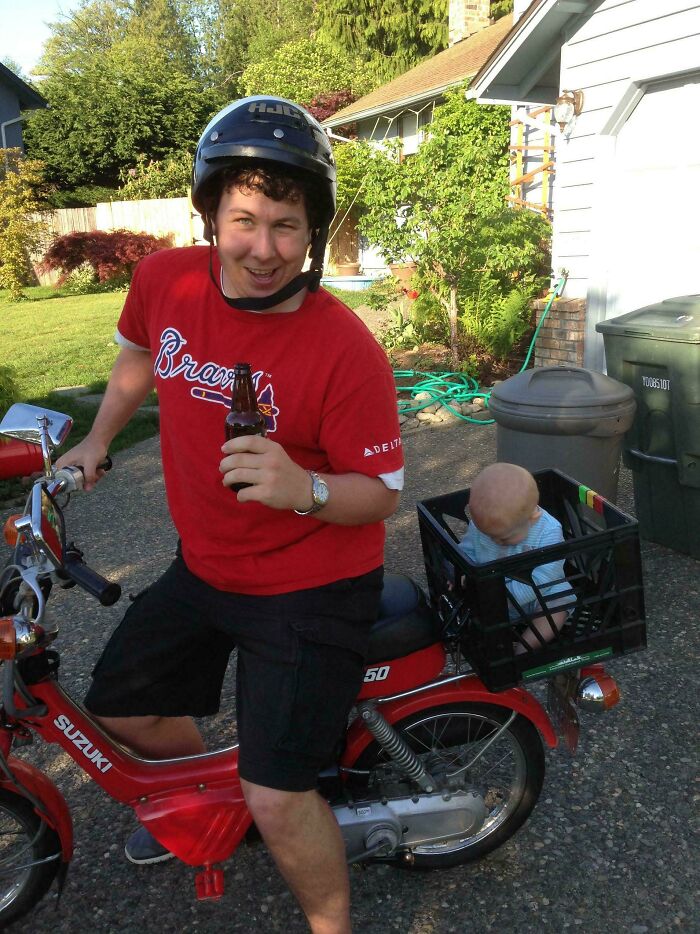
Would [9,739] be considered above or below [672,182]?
below

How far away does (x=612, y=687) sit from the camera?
2.20 m

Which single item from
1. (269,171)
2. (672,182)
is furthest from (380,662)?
(672,182)

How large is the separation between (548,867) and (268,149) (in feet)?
7.02

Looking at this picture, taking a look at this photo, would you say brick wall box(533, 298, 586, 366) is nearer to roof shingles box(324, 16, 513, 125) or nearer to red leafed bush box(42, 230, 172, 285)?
roof shingles box(324, 16, 513, 125)

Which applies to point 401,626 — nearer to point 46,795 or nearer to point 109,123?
point 46,795

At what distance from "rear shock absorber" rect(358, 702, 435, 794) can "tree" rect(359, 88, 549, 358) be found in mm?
6740

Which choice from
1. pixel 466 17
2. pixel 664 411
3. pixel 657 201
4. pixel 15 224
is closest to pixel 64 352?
pixel 657 201

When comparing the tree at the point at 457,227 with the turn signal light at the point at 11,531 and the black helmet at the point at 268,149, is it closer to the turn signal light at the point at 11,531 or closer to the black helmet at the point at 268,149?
the black helmet at the point at 268,149

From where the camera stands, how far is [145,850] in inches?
96.7

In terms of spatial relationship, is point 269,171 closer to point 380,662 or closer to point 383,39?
point 380,662

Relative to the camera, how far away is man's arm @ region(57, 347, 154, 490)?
88.5 inches

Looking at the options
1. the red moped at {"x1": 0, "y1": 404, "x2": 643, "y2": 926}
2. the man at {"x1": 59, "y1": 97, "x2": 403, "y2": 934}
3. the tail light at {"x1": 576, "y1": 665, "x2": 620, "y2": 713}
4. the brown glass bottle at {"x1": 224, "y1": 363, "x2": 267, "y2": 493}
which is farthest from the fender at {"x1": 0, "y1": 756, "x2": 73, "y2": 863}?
the tail light at {"x1": 576, "y1": 665, "x2": 620, "y2": 713}

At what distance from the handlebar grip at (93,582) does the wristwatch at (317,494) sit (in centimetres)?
41

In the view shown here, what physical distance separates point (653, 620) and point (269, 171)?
9.43ft
